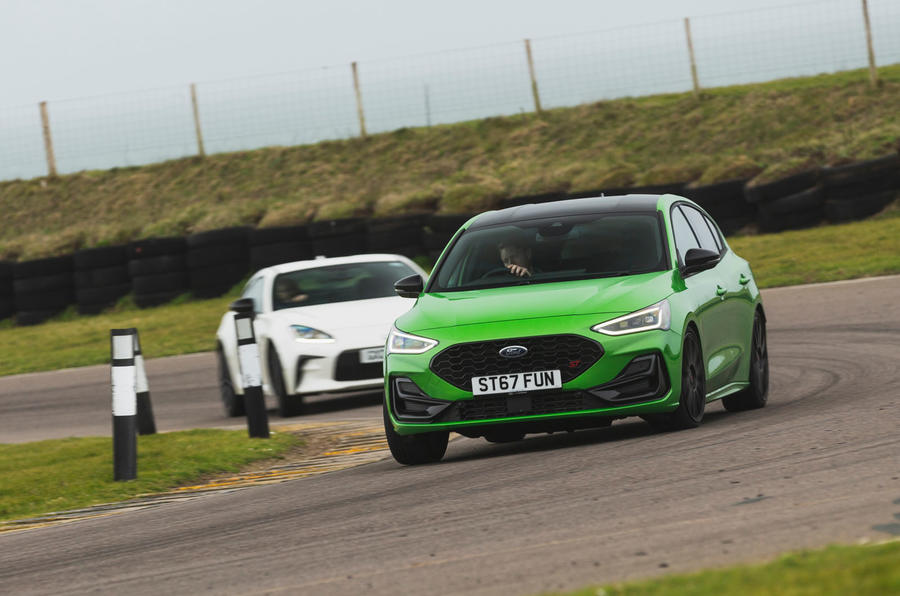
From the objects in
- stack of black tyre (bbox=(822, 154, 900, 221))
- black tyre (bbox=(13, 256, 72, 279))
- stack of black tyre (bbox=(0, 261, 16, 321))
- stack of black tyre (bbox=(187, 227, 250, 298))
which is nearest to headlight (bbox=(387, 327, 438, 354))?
stack of black tyre (bbox=(822, 154, 900, 221))

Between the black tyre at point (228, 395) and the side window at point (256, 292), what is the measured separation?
0.65m

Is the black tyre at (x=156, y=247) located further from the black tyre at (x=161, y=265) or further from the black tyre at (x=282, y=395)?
the black tyre at (x=282, y=395)

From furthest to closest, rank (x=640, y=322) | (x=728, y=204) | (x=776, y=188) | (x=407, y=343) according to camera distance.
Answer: (x=728, y=204), (x=776, y=188), (x=407, y=343), (x=640, y=322)

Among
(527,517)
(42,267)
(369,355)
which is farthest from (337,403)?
(42,267)

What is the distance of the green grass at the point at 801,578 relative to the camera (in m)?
Answer: 3.97

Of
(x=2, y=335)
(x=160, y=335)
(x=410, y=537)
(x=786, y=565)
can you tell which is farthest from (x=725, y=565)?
(x=2, y=335)

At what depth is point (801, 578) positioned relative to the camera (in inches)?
164

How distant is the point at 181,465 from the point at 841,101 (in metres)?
23.7

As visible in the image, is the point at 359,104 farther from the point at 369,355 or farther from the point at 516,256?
the point at 516,256

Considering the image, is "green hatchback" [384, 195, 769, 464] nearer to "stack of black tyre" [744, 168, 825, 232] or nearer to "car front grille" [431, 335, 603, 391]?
"car front grille" [431, 335, 603, 391]

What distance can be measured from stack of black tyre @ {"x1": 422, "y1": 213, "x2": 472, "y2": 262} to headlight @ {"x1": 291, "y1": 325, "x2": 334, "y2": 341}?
1100cm

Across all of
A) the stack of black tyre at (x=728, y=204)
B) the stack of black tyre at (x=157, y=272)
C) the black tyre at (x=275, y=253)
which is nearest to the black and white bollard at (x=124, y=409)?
the stack of black tyre at (x=728, y=204)

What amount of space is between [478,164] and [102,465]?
25.2 metres

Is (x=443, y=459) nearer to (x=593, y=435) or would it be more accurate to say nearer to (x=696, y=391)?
(x=593, y=435)
